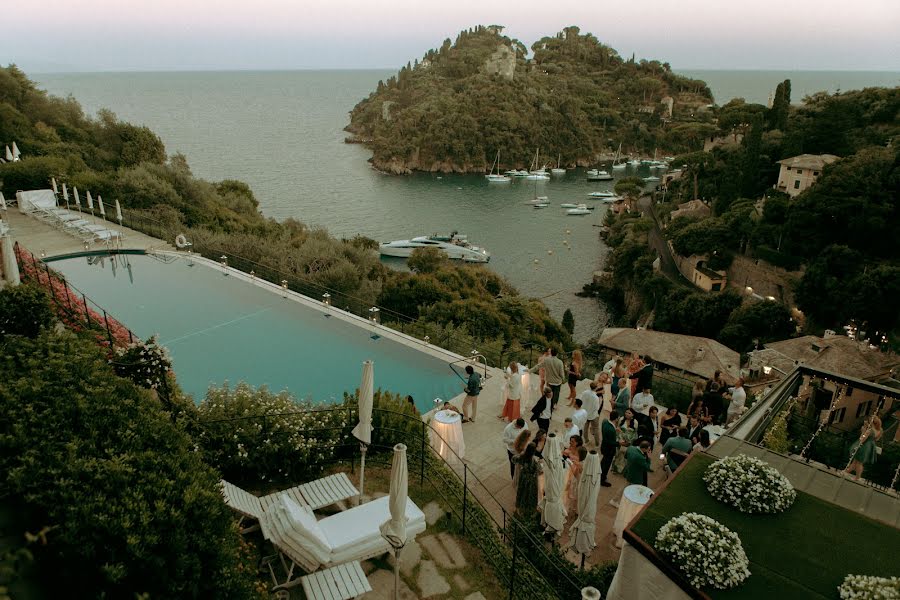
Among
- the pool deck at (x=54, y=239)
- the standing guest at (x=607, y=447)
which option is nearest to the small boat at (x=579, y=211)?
the pool deck at (x=54, y=239)

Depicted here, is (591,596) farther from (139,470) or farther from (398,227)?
→ (398,227)

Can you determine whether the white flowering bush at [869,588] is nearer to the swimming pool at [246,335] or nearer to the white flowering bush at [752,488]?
the white flowering bush at [752,488]

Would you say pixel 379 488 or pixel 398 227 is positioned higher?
pixel 379 488

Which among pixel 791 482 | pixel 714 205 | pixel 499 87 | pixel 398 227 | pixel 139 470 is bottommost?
pixel 398 227

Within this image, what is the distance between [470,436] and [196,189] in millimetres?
22667

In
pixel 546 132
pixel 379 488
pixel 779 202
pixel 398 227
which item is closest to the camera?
pixel 379 488

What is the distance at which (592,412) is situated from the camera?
301 inches

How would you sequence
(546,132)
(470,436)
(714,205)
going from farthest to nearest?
(546,132) < (714,205) < (470,436)

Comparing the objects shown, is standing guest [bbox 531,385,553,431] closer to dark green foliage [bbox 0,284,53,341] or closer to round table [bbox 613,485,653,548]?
round table [bbox 613,485,653,548]

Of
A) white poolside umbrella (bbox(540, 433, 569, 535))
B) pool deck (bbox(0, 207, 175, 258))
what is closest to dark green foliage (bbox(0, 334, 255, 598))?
white poolside umbrella (bbox(540, 433, 569, 535))

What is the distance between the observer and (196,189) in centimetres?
2591

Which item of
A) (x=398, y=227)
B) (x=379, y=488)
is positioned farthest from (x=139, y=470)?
(x=398, y=227)

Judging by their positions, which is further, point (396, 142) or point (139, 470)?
point (396, 142)

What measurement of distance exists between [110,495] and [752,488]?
4.77 m
